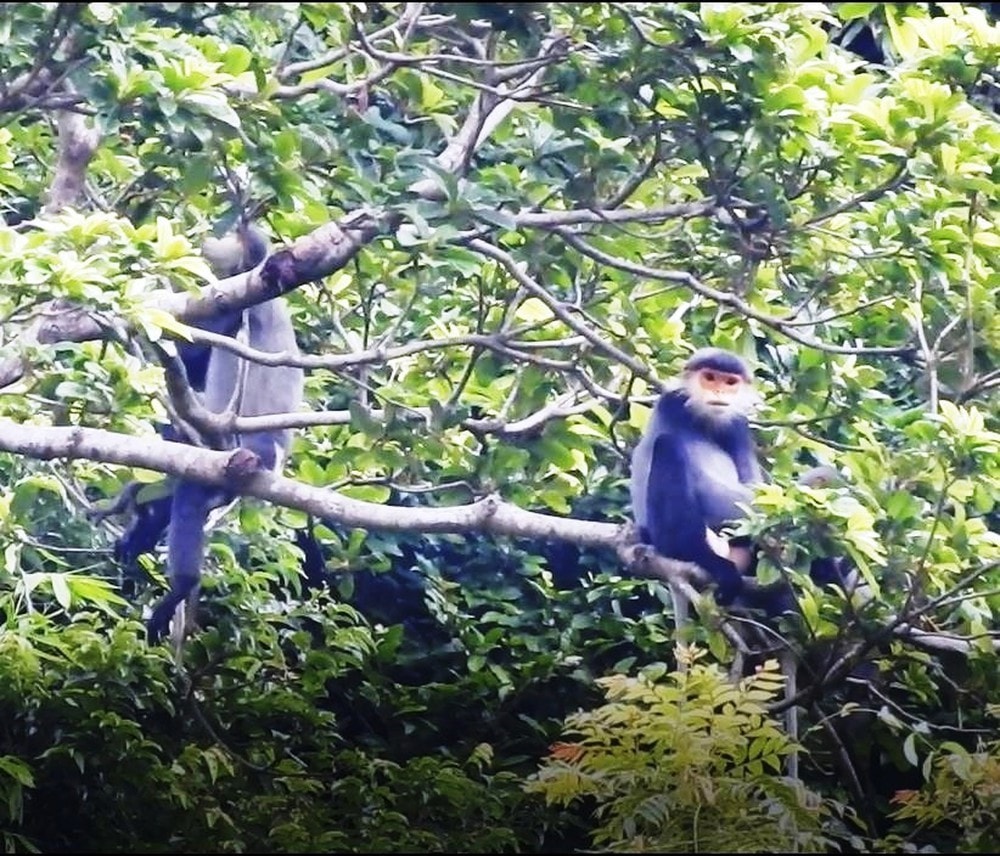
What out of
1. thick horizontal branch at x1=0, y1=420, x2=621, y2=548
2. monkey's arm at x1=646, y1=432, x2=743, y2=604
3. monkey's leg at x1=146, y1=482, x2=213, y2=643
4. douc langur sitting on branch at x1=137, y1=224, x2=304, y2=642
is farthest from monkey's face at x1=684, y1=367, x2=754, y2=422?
monkey's leg at x1=146, y1=482, x2=213, y2=643

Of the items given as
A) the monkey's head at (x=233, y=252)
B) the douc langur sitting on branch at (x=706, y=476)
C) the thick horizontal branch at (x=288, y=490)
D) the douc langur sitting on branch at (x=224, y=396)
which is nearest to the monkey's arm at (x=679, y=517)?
the douc langur sitting on branch at (x=706, y=476)

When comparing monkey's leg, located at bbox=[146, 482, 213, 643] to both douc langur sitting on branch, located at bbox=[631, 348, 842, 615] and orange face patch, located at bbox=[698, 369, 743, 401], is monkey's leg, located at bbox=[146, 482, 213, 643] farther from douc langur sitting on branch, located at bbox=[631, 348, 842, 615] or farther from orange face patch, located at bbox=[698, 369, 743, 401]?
orange face patch, located at bbox=[698, 369, 743, 401]

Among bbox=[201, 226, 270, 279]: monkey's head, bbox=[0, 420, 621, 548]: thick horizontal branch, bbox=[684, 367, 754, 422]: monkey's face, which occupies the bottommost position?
bbox=[0, 420, 621, 548]: thick horizontal branch

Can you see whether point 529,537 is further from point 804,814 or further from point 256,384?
point 256,384

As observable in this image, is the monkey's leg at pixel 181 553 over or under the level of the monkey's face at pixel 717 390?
under

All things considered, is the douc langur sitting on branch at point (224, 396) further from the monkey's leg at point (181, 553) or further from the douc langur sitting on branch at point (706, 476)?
the douc langur sitting on branch at point (706, 476)

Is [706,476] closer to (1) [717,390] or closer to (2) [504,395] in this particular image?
(1) [717,390]
